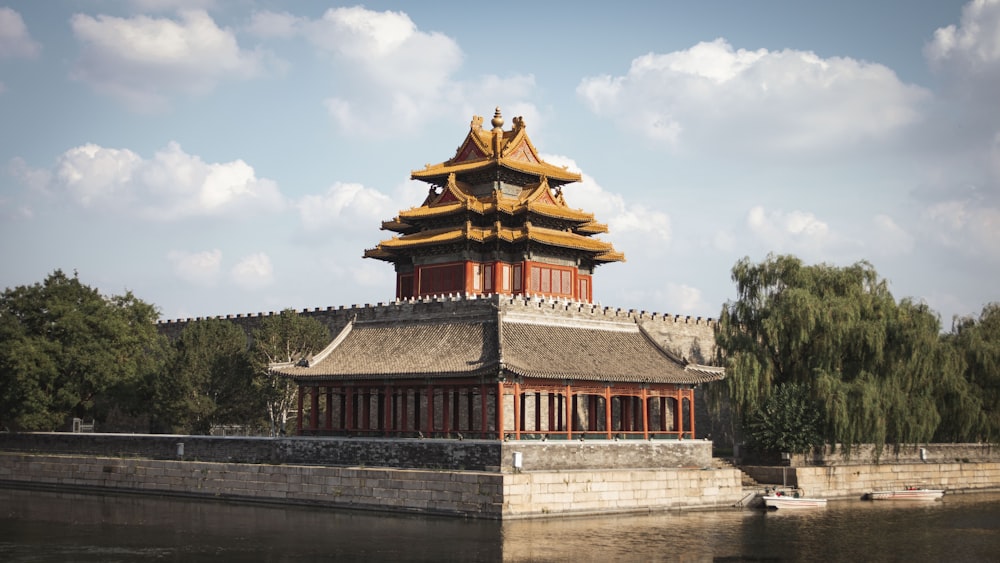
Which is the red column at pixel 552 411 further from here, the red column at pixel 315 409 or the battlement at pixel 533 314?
the red column at pixel 315 409

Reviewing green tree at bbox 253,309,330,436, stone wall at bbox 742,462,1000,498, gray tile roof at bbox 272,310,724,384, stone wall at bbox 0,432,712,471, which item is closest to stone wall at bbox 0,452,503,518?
stone wall at bbox 0,432,712,471

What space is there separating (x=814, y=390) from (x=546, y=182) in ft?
52.6

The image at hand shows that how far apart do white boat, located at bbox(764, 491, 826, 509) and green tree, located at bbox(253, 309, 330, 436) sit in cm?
1954

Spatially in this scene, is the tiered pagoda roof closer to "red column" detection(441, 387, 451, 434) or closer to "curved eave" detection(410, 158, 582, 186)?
"curved eave" detection(410, 158, 582, 186)

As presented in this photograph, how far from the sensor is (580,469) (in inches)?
1422

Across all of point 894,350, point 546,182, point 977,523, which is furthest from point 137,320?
point 977,523

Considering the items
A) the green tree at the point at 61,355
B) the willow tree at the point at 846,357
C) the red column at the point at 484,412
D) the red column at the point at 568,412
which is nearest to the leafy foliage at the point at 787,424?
the willow tree at the point at 846,357

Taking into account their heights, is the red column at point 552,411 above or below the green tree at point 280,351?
below

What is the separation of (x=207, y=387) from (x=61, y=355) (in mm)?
6640

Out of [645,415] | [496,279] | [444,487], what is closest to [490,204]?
[496,279]

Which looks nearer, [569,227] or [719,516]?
[719,516]

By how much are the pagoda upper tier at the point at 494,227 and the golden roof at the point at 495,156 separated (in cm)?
5

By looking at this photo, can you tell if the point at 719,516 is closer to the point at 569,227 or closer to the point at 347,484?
the point at 347,484

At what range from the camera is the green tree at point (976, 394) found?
4566 cm
